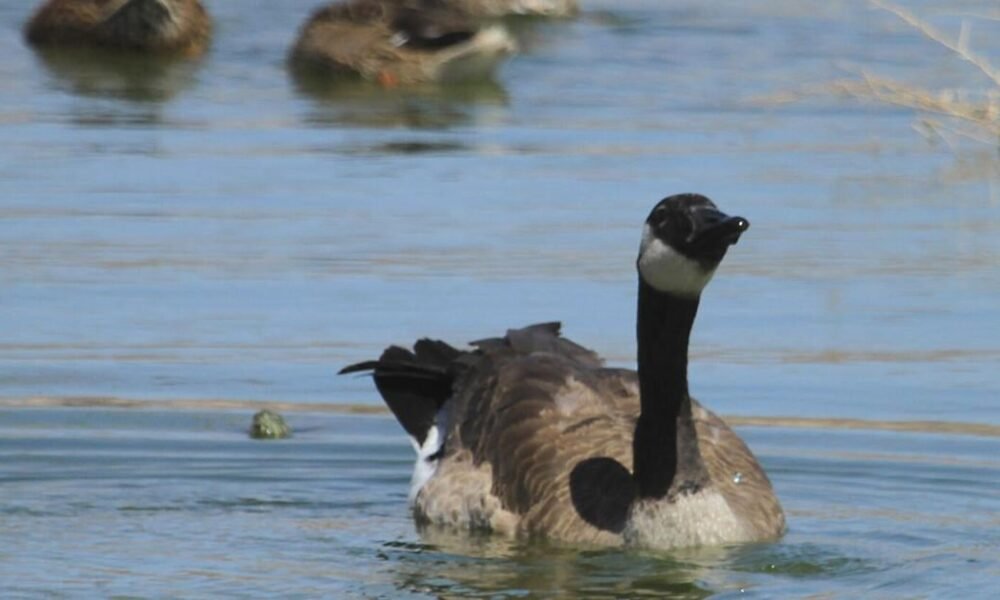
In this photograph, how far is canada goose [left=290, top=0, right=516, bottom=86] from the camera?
2111 centimetres

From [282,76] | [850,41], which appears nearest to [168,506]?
[282,76]

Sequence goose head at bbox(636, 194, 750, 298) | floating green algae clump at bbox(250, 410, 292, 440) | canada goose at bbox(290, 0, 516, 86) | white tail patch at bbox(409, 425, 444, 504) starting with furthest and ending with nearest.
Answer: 1. canada goose at bbox(290, 0, 516, 86)
2. floating green algae clump at bbox(250, 410, 292, 440)
3. white tail patch at bbox(409, 425, 444, 504)
4. goose head at bbox(636, 194, 750, 298)

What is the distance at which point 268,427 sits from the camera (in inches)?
417

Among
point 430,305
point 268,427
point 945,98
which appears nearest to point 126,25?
point 430,305

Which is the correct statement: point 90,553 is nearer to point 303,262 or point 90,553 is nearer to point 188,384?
point 188,384

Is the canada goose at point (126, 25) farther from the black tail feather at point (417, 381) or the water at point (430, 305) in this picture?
the black tail feather at point (417, 381)

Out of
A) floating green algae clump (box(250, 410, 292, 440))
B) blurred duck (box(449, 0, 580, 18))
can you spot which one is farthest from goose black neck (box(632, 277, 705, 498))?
blurred duck (box(449, 0, 580, 18))

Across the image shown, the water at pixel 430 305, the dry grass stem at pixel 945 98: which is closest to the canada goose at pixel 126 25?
the water at pixel 430 305

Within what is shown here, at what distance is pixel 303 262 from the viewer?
13.4 metres

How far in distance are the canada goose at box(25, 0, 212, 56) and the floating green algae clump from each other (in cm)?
1215

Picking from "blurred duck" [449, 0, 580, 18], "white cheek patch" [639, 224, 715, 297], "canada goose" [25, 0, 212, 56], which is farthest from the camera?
"blurred duck" [449, 0, 580, 18]

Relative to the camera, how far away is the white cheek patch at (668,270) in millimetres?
8906

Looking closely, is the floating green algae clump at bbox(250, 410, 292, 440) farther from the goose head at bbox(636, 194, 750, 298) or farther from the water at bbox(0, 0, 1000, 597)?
the goose head at bbox(636, 194, 750, 298)

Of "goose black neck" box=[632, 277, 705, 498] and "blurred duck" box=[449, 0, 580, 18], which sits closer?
"goose black neck" box=[632, 277, 705, 498]
